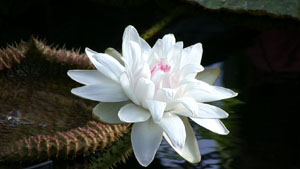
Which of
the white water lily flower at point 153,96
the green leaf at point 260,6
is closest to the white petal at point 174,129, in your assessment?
the white water lily flower at point 153,96

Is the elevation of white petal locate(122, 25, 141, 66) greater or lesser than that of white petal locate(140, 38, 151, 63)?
greater

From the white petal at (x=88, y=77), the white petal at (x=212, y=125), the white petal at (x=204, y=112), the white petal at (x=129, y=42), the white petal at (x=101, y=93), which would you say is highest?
the white petal at (x=129, y=42)

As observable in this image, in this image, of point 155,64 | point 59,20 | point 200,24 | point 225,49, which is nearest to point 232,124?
point 155,64

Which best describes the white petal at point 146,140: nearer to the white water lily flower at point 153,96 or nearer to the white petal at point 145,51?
the white water lily flower at point 153,96

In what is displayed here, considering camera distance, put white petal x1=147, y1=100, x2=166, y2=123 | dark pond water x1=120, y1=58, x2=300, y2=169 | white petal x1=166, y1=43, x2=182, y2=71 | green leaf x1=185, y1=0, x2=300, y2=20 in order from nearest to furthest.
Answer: white petal x1=147, y1=100, x2=166, y2=123
white petal x1=166, y1=43, x2=182, y2=71
dark pond water x1=120, y1=58, x2=300, y2=169
green leaf x1=185, y1=0, x2=300, y2=20

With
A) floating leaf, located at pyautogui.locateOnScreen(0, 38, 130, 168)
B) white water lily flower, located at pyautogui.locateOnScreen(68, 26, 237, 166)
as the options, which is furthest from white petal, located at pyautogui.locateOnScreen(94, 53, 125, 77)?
floating leaf, located at pyautogui.locateOnScreen(0, 38, 130, 168)

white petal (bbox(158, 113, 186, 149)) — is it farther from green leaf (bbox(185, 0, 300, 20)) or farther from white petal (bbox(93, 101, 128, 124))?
green leaf (bbox(185, 0, 300, 20))
